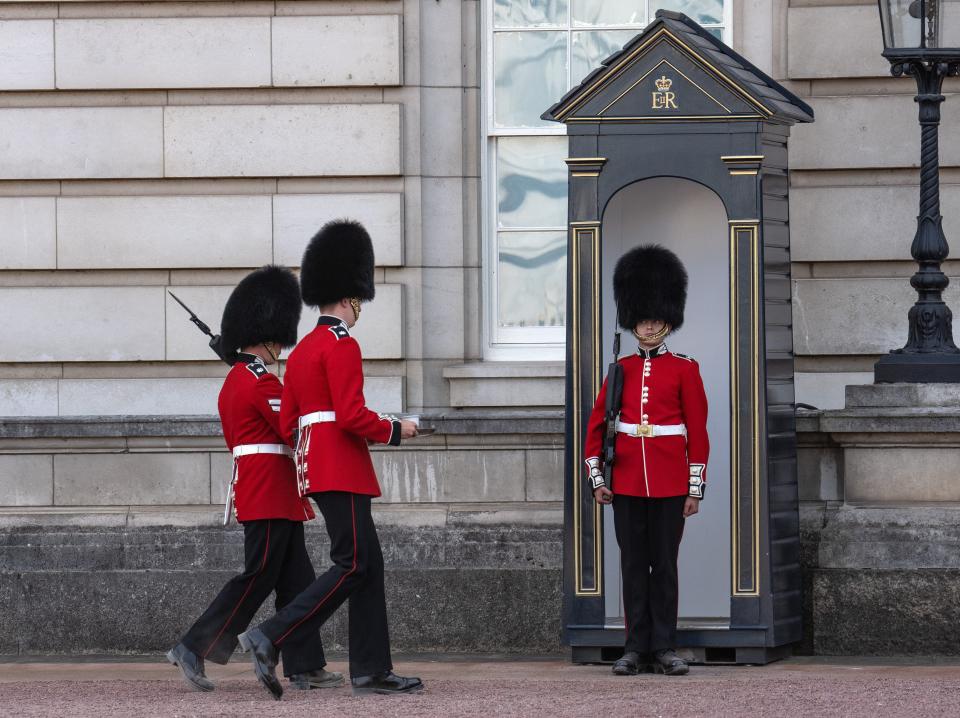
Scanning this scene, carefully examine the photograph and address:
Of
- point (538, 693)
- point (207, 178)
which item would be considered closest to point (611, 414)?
point (538, 693)

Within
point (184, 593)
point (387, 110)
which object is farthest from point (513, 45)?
point (184, 593)

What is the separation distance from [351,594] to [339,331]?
90 centimetres

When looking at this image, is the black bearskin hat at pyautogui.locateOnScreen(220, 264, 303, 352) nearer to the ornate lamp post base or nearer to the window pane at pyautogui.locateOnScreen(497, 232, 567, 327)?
the window pane at pyautogui.locateOnScreen(497, 232, 567, 327)

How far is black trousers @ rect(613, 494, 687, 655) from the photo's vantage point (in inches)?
265

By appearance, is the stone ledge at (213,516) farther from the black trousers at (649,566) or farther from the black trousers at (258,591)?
the black trousers at (258,591)

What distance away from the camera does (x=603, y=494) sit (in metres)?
6.77

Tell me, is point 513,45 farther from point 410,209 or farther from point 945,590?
point 945,590

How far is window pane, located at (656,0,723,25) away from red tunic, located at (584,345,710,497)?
2105 millimetres

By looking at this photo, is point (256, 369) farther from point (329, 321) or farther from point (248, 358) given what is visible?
point (329, 321)

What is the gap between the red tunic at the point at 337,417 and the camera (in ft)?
20.4

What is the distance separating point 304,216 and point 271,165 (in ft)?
0.88

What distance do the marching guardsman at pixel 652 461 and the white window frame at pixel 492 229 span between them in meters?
1.54

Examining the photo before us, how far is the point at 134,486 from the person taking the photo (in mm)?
8195

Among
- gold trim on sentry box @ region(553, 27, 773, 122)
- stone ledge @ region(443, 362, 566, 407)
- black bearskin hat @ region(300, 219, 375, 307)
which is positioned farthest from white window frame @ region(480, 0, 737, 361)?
black bearskin hat @ region(300, 219, 375, 307)
